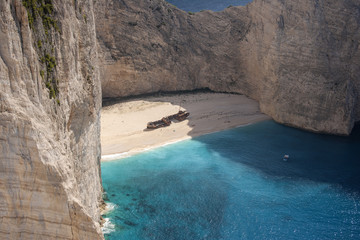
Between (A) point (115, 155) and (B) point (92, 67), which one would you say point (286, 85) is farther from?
(B) point (92, 67)

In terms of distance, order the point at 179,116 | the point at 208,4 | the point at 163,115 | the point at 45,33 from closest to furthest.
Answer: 1. the point at 45,33
2. the point at 179,116
3. the point at 163,115
4. the point at 208,4

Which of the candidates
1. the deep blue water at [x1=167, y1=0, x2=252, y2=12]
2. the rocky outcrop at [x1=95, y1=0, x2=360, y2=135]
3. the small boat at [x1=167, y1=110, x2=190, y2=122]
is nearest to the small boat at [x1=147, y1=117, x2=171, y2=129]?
the small boat at [x1=167, y1=110, x2=190, y2=122]

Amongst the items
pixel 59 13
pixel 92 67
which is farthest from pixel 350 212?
pixel 59 13

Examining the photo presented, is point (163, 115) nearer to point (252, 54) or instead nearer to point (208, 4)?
point (252, 54)

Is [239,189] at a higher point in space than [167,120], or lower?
lower

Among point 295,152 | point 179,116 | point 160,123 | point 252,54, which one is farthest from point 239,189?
point 252,54

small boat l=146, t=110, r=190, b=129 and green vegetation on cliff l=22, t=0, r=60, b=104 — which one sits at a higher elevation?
green vegetation on cliff l=22, t=0, r=60, b=104

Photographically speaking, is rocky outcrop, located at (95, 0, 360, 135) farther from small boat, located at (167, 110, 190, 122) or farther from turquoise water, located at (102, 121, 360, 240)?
small boat, located at (167, 110, 190, 122)
